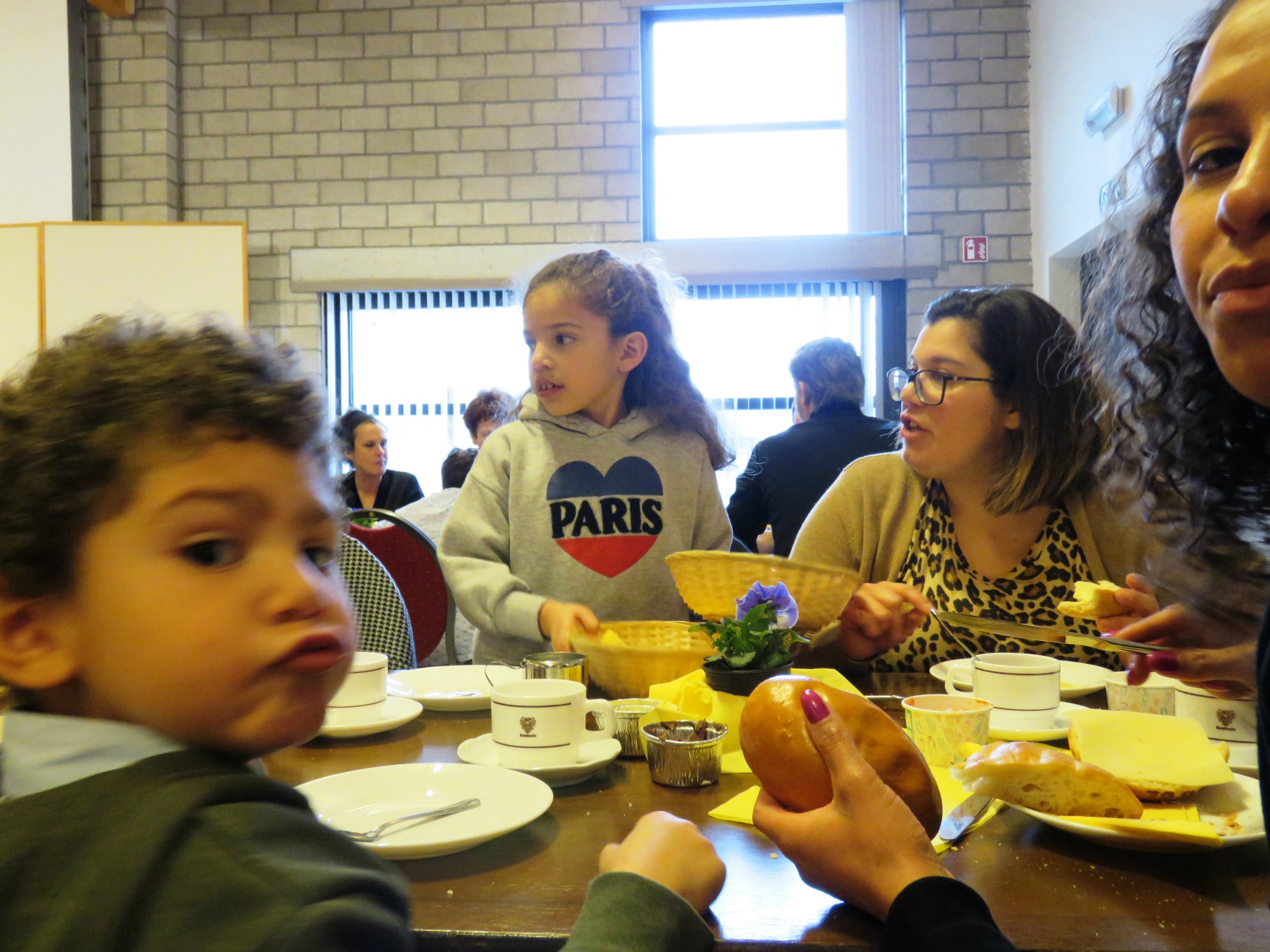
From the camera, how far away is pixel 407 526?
3.28 m

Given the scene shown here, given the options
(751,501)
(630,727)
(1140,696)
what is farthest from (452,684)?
(751,501)

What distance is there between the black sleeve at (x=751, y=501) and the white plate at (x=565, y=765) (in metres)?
2.50

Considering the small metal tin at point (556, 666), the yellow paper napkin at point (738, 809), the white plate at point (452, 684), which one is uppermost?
the small metal tin at point (556, 666)

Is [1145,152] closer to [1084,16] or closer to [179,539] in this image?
[179,539]

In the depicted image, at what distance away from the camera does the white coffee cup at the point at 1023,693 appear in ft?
4.65

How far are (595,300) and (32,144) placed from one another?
5544mm

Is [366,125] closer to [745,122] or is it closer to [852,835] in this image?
[745,122]

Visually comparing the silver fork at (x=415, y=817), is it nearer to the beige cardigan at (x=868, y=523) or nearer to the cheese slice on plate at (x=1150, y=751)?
the cheese slice on plate at (x=1150, y=751)

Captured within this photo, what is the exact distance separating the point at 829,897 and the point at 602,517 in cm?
152

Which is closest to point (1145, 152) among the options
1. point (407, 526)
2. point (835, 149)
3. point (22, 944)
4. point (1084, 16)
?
point (22, 944)

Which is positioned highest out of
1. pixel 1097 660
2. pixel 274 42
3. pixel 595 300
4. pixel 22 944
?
pixel 274 42

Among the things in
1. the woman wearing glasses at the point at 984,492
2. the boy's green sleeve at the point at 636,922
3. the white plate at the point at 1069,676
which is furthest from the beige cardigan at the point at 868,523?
the boy's green sleeve at the point at 636,922

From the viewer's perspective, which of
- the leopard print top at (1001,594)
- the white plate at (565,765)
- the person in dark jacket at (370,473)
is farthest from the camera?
the person in dark jacket at (370,473)

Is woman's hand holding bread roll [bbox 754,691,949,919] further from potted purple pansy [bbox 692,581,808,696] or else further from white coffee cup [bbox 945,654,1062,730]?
white coffee cup [bbox 945,654,1062,730]
